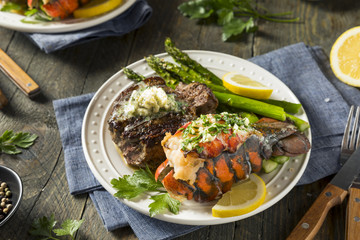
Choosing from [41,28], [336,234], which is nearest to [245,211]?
[336,234]

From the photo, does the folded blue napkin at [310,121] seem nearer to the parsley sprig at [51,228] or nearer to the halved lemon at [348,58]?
the halved lemon at [348,58]

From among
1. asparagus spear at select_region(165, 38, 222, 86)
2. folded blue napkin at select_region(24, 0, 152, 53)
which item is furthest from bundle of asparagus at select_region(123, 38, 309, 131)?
folded blue napkin at select_region(24, 0, 152, 53)

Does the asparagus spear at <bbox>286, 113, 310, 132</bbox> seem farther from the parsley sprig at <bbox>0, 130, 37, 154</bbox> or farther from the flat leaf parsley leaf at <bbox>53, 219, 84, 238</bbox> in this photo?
the parsley sprig at <bbox>0, 130, 37, 154</bbox>

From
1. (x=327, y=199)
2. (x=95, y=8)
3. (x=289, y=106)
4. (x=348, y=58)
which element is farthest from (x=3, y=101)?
(x=348, y=58)

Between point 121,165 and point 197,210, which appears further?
point 121,165

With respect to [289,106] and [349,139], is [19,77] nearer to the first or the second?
[289,106]

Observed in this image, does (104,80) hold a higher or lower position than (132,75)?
lower

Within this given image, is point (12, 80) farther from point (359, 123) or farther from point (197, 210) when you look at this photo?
point (359, 123)

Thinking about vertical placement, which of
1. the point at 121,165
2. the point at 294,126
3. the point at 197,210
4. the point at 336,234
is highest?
the point at 121,165
